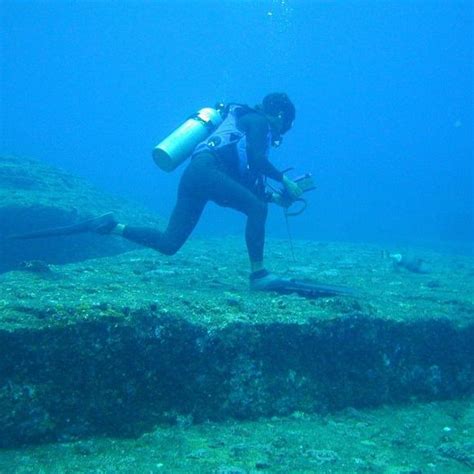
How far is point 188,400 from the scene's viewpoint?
3430mm

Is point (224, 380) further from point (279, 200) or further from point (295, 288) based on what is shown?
point (279, 200)

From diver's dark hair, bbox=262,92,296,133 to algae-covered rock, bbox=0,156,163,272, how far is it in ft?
18.4

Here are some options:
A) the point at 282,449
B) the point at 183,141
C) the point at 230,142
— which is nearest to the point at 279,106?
the point at 230,142

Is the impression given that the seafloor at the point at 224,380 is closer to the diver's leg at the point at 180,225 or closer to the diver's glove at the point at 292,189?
the diver's leg at the point at 180,225

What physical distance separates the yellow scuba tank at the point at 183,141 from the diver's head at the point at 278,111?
84 centimetres

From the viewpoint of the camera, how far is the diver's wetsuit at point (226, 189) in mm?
5500

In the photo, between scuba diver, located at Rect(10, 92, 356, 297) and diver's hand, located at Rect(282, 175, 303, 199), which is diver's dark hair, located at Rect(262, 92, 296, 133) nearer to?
scuba diver, located at Rect(10, 92, 356, 297)

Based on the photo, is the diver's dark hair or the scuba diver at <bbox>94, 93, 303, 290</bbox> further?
the diver's dark hair

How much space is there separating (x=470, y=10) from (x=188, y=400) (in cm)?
10168

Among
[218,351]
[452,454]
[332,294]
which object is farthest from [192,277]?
[452,454]

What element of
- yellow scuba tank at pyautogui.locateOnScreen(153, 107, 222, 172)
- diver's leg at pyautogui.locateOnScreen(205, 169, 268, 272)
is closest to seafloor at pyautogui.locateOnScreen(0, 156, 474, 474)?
diver's leg at pyautogui.locateOnScreen(205, 169, 268, 272)

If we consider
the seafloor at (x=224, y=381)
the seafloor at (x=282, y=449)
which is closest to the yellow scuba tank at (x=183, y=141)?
the seafloor at (x=224, y=381)

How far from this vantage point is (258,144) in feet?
18.6

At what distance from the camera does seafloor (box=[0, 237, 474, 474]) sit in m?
2.96
